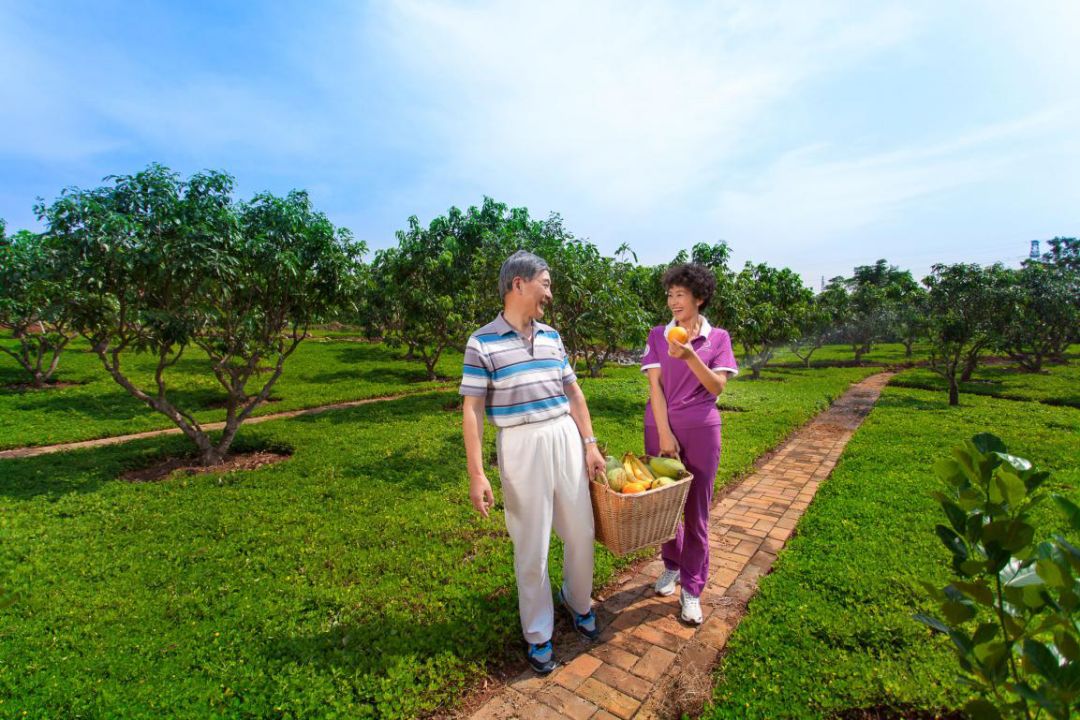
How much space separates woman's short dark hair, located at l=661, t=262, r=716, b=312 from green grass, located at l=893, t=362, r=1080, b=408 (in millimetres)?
13661

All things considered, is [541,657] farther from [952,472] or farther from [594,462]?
[952,472]

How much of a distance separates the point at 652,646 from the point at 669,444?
1.20 metres

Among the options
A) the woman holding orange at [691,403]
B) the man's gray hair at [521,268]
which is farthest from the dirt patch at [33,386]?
the woman holding orange at [691,403]

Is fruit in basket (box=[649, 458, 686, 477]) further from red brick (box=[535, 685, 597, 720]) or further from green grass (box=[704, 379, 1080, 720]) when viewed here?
red brick (box=[535, 685, 597, 720])

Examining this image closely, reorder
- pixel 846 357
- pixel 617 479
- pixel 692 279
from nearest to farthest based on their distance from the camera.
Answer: pixel 617 479 < pixel 692 279 < pixel 846 357

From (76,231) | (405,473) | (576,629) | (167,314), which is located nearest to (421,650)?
(576,629)

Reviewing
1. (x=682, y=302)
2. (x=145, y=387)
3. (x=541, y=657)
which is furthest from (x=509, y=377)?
(x=145, y=387)

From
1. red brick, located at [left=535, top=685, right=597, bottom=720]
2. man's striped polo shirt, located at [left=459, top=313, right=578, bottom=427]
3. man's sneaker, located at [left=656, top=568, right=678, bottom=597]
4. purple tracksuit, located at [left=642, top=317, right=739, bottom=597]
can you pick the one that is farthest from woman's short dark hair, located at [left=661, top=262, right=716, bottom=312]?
red brick, located at [left=535, top=685, right=597, bottom=720]

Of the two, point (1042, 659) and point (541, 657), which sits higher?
point (1042, 659)

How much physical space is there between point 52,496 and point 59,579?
8.63ft

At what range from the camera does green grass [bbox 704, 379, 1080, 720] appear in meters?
2.62

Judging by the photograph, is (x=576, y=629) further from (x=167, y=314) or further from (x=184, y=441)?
(x=184, y=441)

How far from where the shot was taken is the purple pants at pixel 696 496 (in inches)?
125

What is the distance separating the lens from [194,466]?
7359 millimetres
